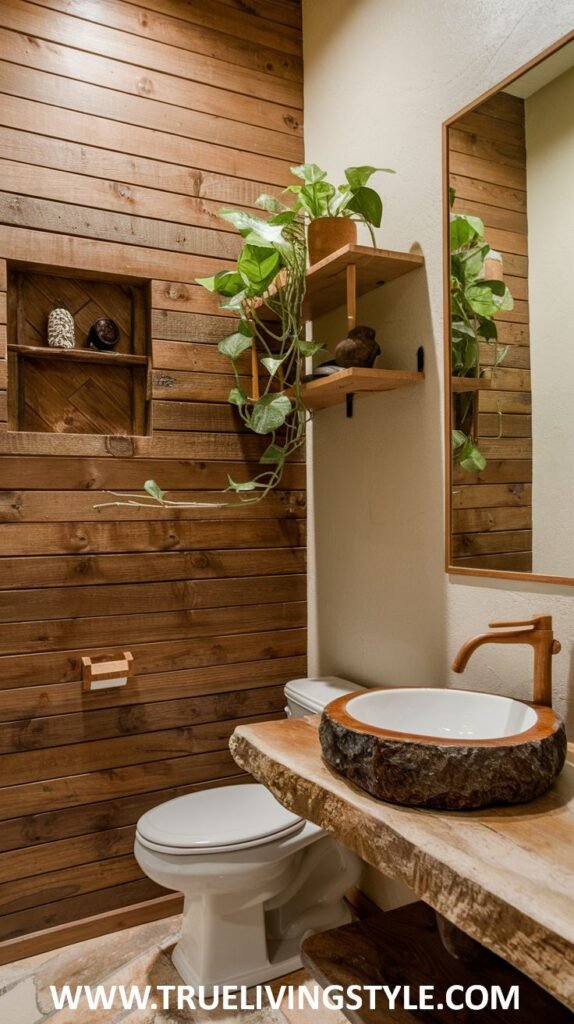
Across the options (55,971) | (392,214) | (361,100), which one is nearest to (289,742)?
(55,971)

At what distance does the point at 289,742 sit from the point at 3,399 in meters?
1.28

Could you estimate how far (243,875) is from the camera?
5.46 feet

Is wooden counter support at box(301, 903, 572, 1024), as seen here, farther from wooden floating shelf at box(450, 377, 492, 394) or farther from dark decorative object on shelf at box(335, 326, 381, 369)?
dark decorative object on shelf at box(335, 326, 381, 369)

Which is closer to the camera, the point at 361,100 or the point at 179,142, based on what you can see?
the point at 361,100

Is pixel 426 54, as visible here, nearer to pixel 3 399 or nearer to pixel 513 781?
pixel 3 399

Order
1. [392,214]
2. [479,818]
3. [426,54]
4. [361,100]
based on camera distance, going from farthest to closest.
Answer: [361,100] → [392,214] → [426,54] → [479,818]

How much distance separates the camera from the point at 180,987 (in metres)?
1.78

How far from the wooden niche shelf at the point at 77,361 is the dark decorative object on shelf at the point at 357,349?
71 centimetres

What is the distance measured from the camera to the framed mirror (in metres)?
1.38

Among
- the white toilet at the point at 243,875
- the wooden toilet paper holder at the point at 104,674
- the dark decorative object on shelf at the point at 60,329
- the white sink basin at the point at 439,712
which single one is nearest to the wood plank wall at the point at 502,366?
the white sink basin at the point at 439,712

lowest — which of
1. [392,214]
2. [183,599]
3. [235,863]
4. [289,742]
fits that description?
[235,863]

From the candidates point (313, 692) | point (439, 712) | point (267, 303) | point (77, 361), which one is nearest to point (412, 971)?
point (439, 712)

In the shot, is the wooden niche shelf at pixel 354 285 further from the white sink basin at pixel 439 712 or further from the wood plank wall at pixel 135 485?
the white sink basin at pixel 439 712

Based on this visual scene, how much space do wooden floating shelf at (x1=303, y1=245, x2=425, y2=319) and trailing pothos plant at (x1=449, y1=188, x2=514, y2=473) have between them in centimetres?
16
